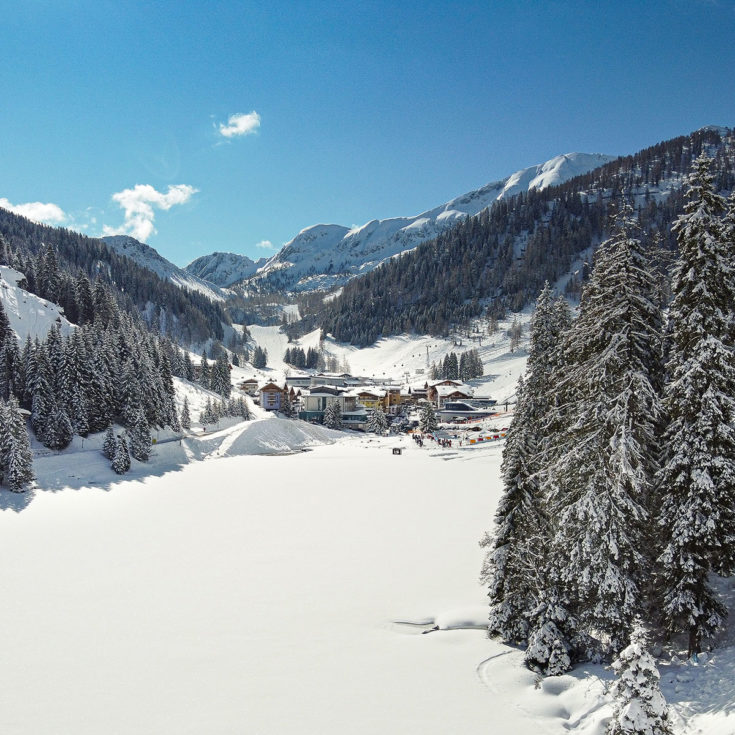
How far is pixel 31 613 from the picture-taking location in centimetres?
2003

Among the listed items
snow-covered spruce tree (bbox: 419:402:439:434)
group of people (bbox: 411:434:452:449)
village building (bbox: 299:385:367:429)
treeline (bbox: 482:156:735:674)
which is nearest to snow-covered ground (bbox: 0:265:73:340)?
village building (bbox: 299:385:367:429)

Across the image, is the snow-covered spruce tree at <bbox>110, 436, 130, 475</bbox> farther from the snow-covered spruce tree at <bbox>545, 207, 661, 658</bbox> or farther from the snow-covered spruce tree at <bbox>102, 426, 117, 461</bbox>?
the snow-covered spruce tree at <bbox>545, 207, 661, 658</bbox>

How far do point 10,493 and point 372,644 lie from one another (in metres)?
36.8

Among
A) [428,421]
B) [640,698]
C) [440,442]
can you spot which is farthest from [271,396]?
[640,698]

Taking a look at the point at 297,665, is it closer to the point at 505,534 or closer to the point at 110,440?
the point at 505,534

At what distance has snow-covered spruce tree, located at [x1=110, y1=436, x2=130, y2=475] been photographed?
48969 mm

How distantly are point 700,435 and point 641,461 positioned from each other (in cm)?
180

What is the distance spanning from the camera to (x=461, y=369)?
157m

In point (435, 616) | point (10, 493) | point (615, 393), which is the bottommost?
point (435, 616)

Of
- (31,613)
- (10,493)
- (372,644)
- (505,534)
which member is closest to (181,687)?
(372,644)

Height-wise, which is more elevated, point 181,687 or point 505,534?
point 505,534

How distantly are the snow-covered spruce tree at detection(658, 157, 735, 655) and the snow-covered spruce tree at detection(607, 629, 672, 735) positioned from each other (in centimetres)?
530

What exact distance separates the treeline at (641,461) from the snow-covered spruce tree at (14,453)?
41.8 metres

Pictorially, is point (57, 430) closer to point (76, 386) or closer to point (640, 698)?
point (76, 386)
